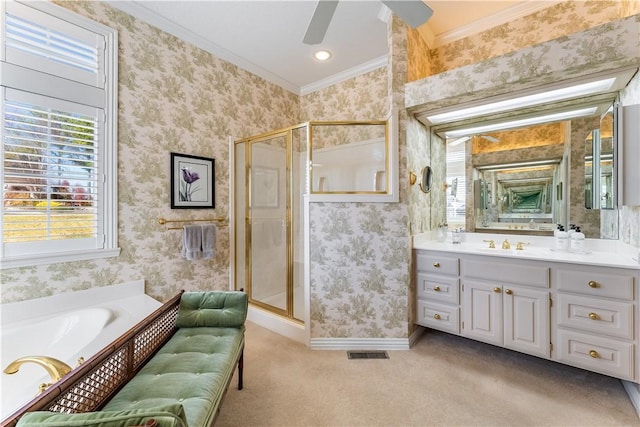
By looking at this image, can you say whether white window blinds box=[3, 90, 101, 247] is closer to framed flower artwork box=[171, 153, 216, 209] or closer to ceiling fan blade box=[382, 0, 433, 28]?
framed flower artwork box=[171, 153, 216, 209]

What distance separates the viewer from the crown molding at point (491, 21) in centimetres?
218

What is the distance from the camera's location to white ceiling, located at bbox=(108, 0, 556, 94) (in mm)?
2227

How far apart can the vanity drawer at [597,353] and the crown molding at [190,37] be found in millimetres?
3694

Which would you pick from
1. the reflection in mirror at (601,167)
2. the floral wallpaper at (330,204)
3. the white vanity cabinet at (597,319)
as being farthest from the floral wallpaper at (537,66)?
the white vanity cabinet at (597,319)

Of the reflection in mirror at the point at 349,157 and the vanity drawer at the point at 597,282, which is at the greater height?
the reflection in mirror at the point at 349,157

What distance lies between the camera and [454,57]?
8.45 ft

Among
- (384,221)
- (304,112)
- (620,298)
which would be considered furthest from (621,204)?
(304,112)

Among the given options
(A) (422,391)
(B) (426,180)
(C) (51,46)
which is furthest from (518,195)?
(C) (51,46)

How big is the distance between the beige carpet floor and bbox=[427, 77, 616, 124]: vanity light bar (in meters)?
2.05

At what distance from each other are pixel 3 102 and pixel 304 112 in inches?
111

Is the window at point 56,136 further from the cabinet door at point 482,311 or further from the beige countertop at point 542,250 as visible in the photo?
the cabinet door at point 482,311

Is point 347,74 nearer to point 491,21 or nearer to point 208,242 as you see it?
point 491,21

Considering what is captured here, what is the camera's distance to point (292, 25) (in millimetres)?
2477

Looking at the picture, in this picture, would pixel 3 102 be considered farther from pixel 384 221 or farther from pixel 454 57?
pixel 454 57
